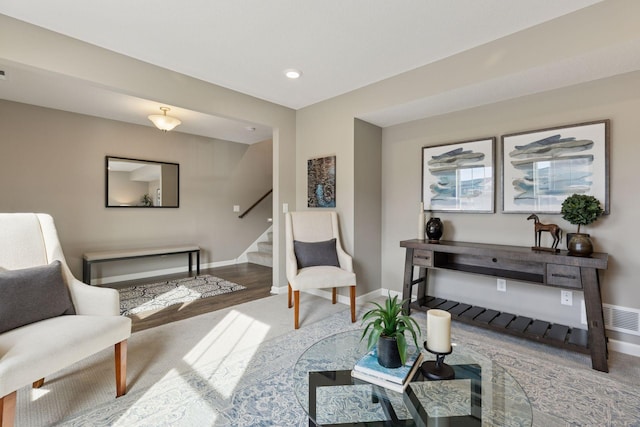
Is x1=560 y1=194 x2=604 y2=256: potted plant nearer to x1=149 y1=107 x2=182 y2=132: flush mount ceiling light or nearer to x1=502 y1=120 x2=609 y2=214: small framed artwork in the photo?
x1=502 y1=120 x2=609 y2=214: small framed artwork

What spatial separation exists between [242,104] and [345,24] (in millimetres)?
1628

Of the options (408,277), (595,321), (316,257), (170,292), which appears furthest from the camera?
(170,292)

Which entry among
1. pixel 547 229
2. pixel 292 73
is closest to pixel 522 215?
pixel 547 229

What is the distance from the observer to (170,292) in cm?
390

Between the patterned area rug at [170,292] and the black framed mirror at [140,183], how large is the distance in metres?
1.29

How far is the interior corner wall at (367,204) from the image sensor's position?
11.3ft

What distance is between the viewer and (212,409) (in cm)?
166

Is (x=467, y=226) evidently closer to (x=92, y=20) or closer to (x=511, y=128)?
(x=511, y=128)

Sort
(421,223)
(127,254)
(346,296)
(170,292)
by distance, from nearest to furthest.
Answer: (421,223)
(346,296)
(170,292)
(127,254)

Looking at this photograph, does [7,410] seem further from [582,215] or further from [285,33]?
[582,215]

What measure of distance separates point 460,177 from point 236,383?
2.72 metres

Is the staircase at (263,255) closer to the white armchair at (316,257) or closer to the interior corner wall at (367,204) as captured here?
the white armchair at (316,257)

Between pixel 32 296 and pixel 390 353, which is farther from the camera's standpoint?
pixel 32 296

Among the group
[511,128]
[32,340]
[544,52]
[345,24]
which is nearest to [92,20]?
[345,24]
